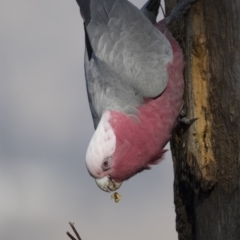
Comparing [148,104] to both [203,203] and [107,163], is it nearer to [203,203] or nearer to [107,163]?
[107,163]

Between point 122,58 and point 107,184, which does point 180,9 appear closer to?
point 122,58

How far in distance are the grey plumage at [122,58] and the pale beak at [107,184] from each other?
49 centimetres

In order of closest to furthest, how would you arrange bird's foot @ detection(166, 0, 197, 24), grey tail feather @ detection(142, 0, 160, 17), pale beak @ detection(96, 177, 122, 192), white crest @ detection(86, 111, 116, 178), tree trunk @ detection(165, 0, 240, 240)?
tree trunk @ detection(165, 0, 240, 240) < white crest @ detection(86, 111, 116, 178) < bird's foot @ detection(166, 0, 197, 24) < pale beak @ detection(96, 177, 122, 192) < grey tail feather @ detection(142, 0, 160, 17)

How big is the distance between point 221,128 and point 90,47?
4.33 feet

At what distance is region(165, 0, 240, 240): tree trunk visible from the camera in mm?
3334

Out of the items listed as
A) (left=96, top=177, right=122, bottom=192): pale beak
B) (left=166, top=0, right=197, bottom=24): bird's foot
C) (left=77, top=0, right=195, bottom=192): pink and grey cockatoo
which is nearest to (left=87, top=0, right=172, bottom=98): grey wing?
(left=77, top=0, right=195, bottom=192): pink and grey cockatoo

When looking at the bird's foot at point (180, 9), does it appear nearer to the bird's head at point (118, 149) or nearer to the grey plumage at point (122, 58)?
the grey plumage at point (122, 58)

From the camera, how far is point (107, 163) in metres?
3.72

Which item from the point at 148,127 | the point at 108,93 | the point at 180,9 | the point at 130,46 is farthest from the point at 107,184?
the point at 180,9

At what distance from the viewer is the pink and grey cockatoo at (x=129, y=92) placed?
12.2 ft

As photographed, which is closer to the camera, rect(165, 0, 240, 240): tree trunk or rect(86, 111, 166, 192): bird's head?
rect(165, 0, 240, 240): tree trunk

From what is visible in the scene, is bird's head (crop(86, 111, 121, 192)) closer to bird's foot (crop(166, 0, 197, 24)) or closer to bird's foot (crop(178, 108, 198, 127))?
bird's foot (crop(178, 108, 198, 127))

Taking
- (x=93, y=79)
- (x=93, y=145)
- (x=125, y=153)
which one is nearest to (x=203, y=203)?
(x=125, y=153)

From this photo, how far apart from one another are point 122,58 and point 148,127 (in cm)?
59
